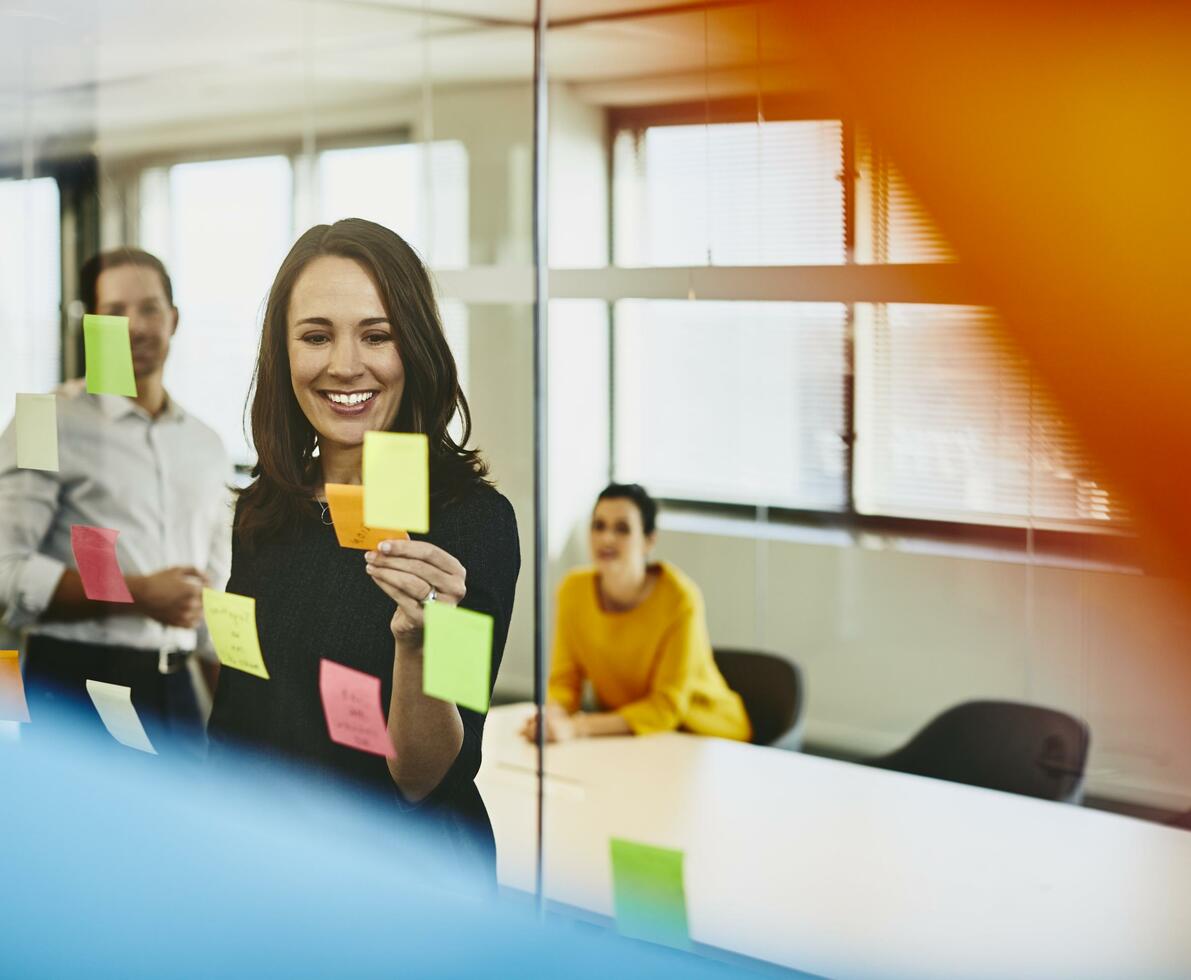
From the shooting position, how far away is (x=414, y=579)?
5.96 feet

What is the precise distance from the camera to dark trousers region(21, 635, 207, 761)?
2211 millimetres

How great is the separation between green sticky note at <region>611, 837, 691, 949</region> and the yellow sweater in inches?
23.9

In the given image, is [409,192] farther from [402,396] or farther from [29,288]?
[29,288]

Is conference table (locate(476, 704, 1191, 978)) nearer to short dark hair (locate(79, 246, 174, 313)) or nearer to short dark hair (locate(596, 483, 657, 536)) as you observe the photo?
short dark hair (locate(596, 483, 657, 536))

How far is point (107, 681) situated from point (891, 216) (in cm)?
154

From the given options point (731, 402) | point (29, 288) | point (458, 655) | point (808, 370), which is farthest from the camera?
point (29, 288)

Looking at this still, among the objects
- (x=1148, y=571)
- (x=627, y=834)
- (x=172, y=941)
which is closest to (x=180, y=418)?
(x=172, y=941)

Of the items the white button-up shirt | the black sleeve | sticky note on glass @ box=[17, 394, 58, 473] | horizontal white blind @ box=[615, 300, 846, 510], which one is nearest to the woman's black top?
the black sleeve

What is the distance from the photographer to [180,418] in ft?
7.04

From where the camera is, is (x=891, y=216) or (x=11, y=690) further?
(x=11, y=690)

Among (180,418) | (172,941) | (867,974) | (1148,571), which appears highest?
(180,418)

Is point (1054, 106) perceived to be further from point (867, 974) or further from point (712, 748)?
point (712, 748)

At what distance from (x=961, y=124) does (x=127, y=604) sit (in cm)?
154

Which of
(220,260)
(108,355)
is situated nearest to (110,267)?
(108,355)
